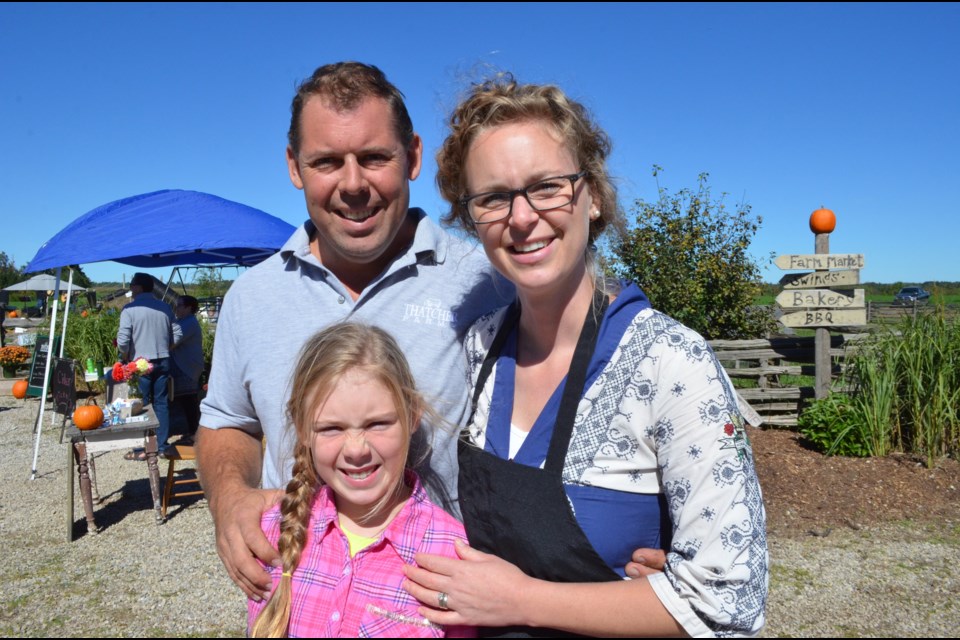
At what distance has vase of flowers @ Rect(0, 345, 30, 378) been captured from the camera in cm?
1687

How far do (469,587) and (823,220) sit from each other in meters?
7.98

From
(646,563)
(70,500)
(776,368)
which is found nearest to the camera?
(646,563)

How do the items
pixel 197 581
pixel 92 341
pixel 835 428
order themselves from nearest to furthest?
pixel 197 581 → pixel 835 428 → pixel 92 341

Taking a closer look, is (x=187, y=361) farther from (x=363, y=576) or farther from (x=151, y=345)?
(x=363, y=576)

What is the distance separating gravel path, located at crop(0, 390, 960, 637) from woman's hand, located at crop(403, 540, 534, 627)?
11.1ft

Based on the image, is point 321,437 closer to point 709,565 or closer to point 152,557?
point 709,565

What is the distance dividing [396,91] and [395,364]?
0.98m

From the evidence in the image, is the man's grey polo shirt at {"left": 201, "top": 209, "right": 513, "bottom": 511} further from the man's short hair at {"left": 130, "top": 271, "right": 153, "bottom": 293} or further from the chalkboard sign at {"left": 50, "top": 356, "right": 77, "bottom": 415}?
the man's short hair at {"left": 130, "top": 271, "right": 153, "bottom": 293}

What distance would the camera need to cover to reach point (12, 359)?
1705cm

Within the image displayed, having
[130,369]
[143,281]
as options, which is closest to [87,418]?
[130,369]

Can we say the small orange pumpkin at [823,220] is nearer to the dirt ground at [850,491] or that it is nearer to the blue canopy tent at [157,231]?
the dirt ground at [850,491]

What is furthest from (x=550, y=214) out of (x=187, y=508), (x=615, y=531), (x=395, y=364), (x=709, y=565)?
(x=187, y=508)

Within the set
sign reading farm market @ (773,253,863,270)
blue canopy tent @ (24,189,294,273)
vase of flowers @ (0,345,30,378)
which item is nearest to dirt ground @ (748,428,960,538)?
sign reading farm market @ (773,253,863,270)

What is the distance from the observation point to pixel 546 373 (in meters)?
1.72
